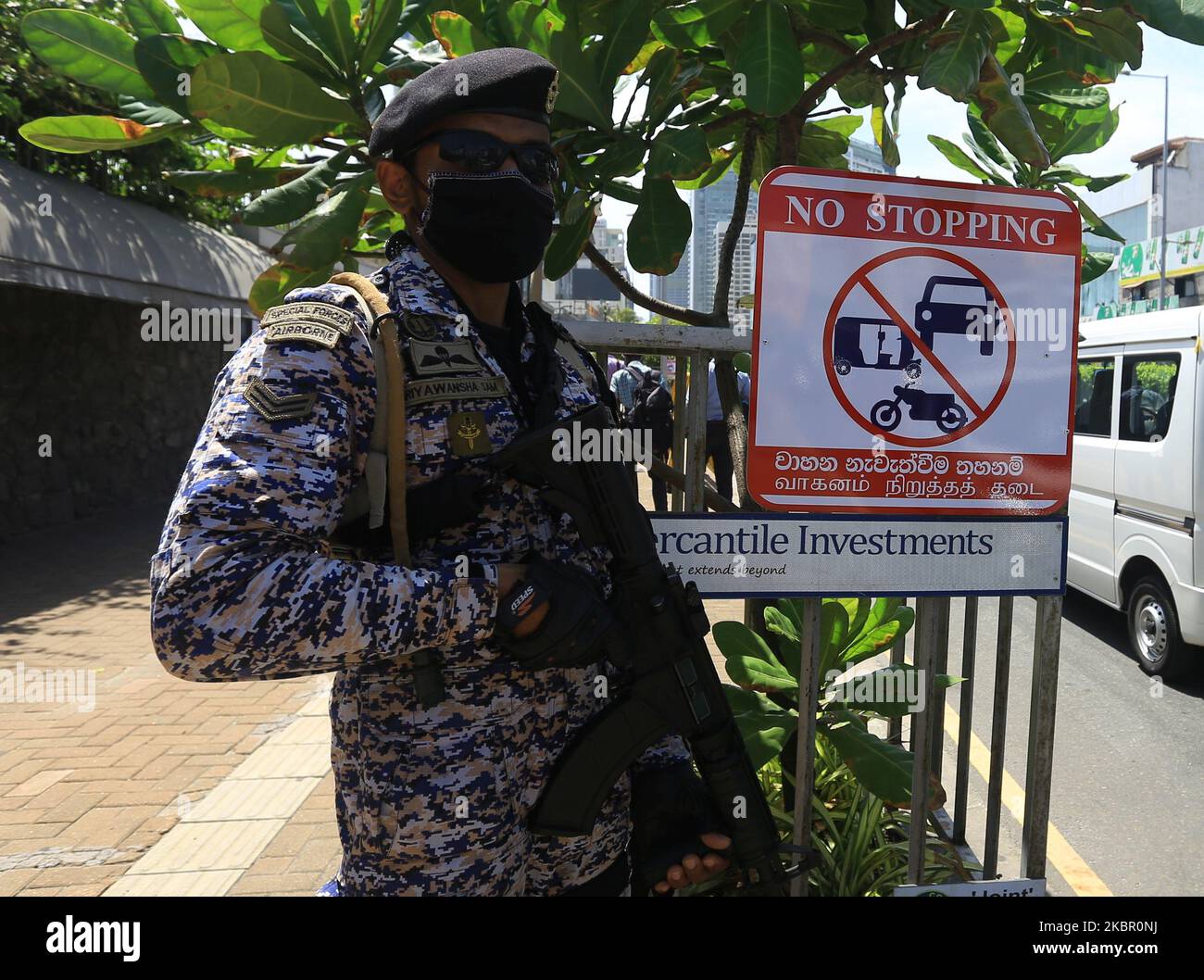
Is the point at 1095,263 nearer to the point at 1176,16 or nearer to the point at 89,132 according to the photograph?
the point at 1176,16

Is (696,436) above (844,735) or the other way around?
above

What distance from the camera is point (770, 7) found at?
1910 millimetres

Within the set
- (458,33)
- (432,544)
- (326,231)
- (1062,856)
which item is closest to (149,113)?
(326,231)

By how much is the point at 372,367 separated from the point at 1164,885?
11.0 ft

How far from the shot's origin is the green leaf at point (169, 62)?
191 cm

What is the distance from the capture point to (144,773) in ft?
12.4

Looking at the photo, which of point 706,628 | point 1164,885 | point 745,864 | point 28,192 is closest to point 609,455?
point 706,628

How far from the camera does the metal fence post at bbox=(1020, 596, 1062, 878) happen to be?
200 centimetres

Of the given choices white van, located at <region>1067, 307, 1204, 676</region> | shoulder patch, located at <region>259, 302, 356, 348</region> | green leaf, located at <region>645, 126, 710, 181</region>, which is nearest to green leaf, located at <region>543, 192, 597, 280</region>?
green leaf, located at <region>645, 126, 710, 181</region>

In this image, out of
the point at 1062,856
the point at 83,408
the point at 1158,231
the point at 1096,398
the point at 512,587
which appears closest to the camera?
the point at 512,587

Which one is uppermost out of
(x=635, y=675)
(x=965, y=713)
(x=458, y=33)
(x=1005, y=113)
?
(x=458, y=33)

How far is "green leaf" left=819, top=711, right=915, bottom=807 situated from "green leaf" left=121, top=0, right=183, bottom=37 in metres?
2.22

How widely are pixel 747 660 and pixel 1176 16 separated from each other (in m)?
1.60

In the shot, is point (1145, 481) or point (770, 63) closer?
point (770, 63)
